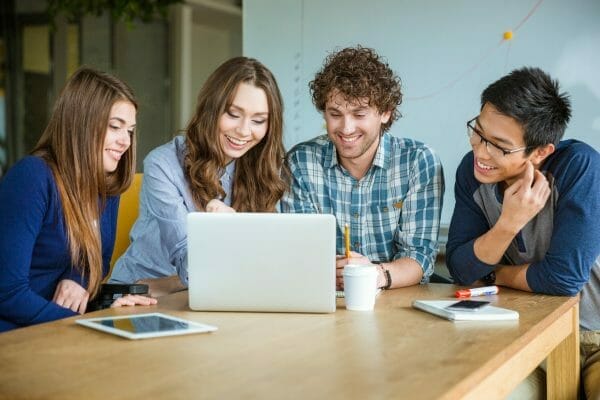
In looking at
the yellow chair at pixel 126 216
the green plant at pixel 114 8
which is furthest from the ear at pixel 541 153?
the green plant at pixel 114 8

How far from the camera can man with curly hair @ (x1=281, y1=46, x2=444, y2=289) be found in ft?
7.34

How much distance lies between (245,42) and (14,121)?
4.17 meters

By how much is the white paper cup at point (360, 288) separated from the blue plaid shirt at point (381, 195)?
21.0 inches

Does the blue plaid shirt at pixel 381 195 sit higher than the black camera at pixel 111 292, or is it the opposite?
the blue plaid shirt at pixel 381 195

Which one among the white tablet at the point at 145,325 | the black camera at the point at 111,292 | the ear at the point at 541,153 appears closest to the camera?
the white tablet at the point at 145,325

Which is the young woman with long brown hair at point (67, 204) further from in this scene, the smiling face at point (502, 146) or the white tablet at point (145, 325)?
the smiling face at point (502, 146)

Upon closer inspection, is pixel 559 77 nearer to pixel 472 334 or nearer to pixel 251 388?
pixel 472 334

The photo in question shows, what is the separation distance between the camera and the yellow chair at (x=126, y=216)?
2592 mm

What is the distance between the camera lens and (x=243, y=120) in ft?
7.44

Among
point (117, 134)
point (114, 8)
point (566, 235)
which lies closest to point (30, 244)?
point (117, 134)

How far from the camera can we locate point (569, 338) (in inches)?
73.8

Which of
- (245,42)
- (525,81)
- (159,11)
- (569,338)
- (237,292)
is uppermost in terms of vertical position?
(159,11)

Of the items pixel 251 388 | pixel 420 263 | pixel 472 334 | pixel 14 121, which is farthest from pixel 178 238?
pixel 14 121

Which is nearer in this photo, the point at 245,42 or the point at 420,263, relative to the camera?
the point at 420,263
